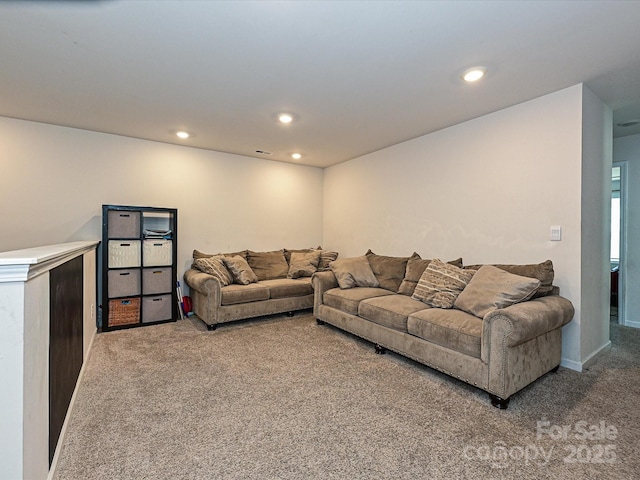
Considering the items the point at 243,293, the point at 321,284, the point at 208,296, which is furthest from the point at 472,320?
the point at 208,296

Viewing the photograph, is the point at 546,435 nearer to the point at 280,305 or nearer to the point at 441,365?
the point at 441,365

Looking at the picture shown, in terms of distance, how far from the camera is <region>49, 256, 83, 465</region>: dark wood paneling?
5.07 feet

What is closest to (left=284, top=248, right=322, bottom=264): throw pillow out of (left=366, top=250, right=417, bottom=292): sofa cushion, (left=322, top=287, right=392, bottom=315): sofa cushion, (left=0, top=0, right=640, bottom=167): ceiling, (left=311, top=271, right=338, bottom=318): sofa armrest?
(left=311, top=271, right=338, bottom=318): sofa armrest

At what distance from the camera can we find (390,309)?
2.98 meters

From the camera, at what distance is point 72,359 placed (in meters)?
2.12

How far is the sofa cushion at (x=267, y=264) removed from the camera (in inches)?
187

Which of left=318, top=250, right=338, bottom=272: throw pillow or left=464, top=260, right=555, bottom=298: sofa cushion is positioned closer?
left=464, top=260, right=555, bottom=298: sofa cushion

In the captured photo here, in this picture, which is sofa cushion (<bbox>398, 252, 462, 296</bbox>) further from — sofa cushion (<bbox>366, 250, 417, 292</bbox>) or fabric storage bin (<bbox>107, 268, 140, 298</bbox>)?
fabric storage bin (<bbox>107, 268, 140, 298</bbox>)

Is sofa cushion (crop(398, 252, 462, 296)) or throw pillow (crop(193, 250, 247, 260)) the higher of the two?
throw pillow (crop(193, 250, 247, 260))

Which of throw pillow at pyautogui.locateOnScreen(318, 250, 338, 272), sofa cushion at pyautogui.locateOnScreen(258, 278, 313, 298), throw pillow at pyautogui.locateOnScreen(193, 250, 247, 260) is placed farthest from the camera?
throw pillow at pyautogui.locateOnScreen(318, 250, 338, 272)

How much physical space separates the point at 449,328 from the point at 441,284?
63 centimetres

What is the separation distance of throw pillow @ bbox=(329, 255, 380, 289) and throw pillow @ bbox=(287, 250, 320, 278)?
867 mm

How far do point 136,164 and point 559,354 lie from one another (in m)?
5.16

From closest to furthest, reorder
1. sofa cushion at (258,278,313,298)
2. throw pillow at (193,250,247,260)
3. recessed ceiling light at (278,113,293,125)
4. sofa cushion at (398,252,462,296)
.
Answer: recessed ceiling light at (278,113,293,125)
sofa cushion at (398,252,462,296)
sofa cushion at (258,278,313,298)
throw pillow at (193,250,247,260)
